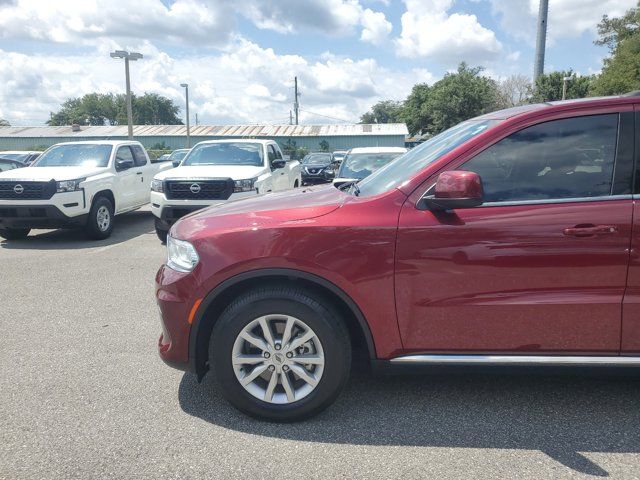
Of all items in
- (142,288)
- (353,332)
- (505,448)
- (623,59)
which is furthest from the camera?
(623,59)

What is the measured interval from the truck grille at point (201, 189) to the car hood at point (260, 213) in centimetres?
487

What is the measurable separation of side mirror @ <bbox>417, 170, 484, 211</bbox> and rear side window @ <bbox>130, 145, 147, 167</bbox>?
9.39m

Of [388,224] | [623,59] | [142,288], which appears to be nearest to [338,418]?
[388,224]

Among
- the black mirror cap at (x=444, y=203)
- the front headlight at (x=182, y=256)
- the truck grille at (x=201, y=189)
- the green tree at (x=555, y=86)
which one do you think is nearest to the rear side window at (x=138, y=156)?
the truck grille at (x=201, y=189)

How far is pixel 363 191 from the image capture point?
10.8 ft

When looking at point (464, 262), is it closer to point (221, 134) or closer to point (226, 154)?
point (226, 154)

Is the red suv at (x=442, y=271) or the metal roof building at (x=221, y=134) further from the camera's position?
the metal roof building at (x=221, y=134)

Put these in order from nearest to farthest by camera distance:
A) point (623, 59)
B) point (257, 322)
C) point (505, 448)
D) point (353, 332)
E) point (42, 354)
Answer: point (505, 448) < point (257, 322) < point (353, 332) < point (42, 354) < point (623, 59)

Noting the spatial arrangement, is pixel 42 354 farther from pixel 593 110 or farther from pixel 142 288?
pixel 593 110

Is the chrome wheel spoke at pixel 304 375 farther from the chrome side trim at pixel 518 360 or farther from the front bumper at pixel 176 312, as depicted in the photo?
the front bumper at pixel 176 312

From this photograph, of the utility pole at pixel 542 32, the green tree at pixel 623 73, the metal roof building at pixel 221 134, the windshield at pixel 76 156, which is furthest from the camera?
the metal roof building at pixel 221 134

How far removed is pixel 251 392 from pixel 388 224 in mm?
1248

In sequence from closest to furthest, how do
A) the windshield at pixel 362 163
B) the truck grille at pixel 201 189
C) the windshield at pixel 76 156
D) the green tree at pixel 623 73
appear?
the truck grille at pixel 201 189 → the windshield at pixel 76 156 → the windshield at pixel 362 163 → the green tree at pixel 623 73

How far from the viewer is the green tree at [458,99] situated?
162ft
